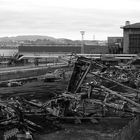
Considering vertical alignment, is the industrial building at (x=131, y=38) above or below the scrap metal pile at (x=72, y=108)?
above

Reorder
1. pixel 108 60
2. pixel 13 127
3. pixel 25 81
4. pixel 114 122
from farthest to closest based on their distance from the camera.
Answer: pixel 108 60 → pixel 25 81 → pixel 114 122 → pixel 13 127

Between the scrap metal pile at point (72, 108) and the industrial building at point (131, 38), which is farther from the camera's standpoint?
the industrial building at point (131, 38)

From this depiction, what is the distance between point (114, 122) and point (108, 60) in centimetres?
3896

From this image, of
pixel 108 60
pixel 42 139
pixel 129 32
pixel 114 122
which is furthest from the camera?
pixel 129 32

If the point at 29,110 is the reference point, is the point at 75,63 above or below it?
above

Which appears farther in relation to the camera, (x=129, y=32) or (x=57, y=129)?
(x=129, y=32)

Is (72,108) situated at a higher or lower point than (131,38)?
lower

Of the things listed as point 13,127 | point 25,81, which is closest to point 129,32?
point 25,81

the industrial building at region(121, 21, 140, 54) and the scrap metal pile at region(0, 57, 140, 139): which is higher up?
the industrial building at region(121, 21, 140, 54)

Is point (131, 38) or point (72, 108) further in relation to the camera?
point (131, 38)

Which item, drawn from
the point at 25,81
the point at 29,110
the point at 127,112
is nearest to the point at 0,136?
the point at 29,110

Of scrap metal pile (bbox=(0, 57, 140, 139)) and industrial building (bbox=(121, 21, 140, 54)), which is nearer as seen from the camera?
scrap metal pile (bbox=(0, 57, 140, 139))

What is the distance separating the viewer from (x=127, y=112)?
20.1 metres

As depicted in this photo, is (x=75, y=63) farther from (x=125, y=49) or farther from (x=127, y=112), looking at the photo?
(x=125, y=49)
